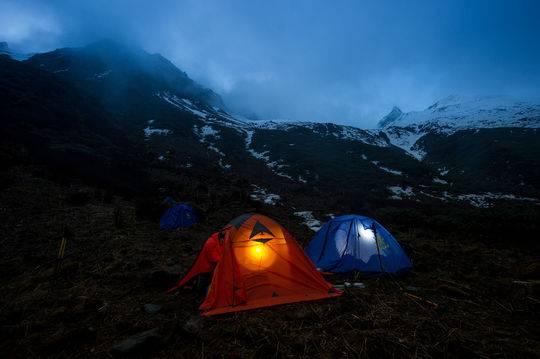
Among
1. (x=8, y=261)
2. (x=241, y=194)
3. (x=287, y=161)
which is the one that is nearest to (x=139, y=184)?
(x=241, y=194)

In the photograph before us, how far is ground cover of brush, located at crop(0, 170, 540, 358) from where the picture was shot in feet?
14.1

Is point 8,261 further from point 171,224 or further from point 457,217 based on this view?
point 457,217

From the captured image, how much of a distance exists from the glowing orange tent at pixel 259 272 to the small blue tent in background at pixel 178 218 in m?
7.64

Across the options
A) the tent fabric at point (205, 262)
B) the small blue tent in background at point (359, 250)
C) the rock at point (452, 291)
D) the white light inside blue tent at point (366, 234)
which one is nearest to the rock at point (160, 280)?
the tent fabric at point (205, 262)

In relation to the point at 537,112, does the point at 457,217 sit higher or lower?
lower

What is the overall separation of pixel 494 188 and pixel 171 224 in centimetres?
5003

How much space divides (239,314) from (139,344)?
178 centimetres

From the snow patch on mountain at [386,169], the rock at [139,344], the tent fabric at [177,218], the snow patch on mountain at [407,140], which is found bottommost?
the rock at [139,344]

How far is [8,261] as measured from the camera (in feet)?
27.1

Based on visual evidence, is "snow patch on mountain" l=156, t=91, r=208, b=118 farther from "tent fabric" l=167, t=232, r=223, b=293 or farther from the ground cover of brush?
"tent fabric" l=167, t=232, r=223, b=293

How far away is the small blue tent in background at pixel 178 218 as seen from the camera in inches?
533

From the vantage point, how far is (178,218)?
45.1 ft

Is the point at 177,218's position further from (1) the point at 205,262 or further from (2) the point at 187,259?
(1) the point at 205,262

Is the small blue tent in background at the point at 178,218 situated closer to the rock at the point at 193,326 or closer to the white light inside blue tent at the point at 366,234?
the white light inside blue tent at the point at 366,234
